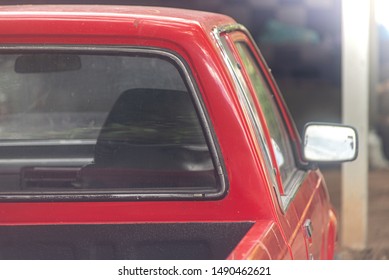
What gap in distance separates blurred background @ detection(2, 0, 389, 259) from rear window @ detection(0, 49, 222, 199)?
22.6 feet

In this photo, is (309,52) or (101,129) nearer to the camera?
(101,129)

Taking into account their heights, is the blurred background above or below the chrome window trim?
below

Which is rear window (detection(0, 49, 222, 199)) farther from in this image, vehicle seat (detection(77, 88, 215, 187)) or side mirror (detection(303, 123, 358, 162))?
side mirror (detection(303, 123, 358, 162))

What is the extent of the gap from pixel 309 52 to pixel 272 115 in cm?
956

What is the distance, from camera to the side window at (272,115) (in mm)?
3712

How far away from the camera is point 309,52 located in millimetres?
13500

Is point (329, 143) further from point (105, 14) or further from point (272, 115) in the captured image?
point (105, 14)

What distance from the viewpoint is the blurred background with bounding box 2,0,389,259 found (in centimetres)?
1111

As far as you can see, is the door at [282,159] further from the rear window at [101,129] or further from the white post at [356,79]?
the white post at [356,79]

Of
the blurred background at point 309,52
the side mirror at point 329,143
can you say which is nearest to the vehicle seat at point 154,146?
the side mirror at point 329,143

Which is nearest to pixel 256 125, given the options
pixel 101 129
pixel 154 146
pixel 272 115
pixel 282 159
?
pixel 154 146

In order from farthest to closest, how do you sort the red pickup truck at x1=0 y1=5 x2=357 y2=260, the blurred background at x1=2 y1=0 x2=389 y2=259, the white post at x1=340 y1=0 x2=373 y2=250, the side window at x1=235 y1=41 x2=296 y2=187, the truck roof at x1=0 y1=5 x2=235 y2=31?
the blurred background at x1=2 y1=0 x2=389 y2=259, the white post at x1=340 y1=0 x2=373 y2=250, the side window at x1=235 y1=41 x2=296 y2=187, the truck roof at x1=0 y1=5 x2=235 y2=31, the red pickup truck at x1=0 y1=5 x2=357 y2=260

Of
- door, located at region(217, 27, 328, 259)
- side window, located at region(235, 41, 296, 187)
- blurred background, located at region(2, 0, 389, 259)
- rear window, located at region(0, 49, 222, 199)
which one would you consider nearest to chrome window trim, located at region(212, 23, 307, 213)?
door, located at region(217, 27, 328, 259)

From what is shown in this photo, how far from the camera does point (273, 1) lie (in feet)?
41.6
